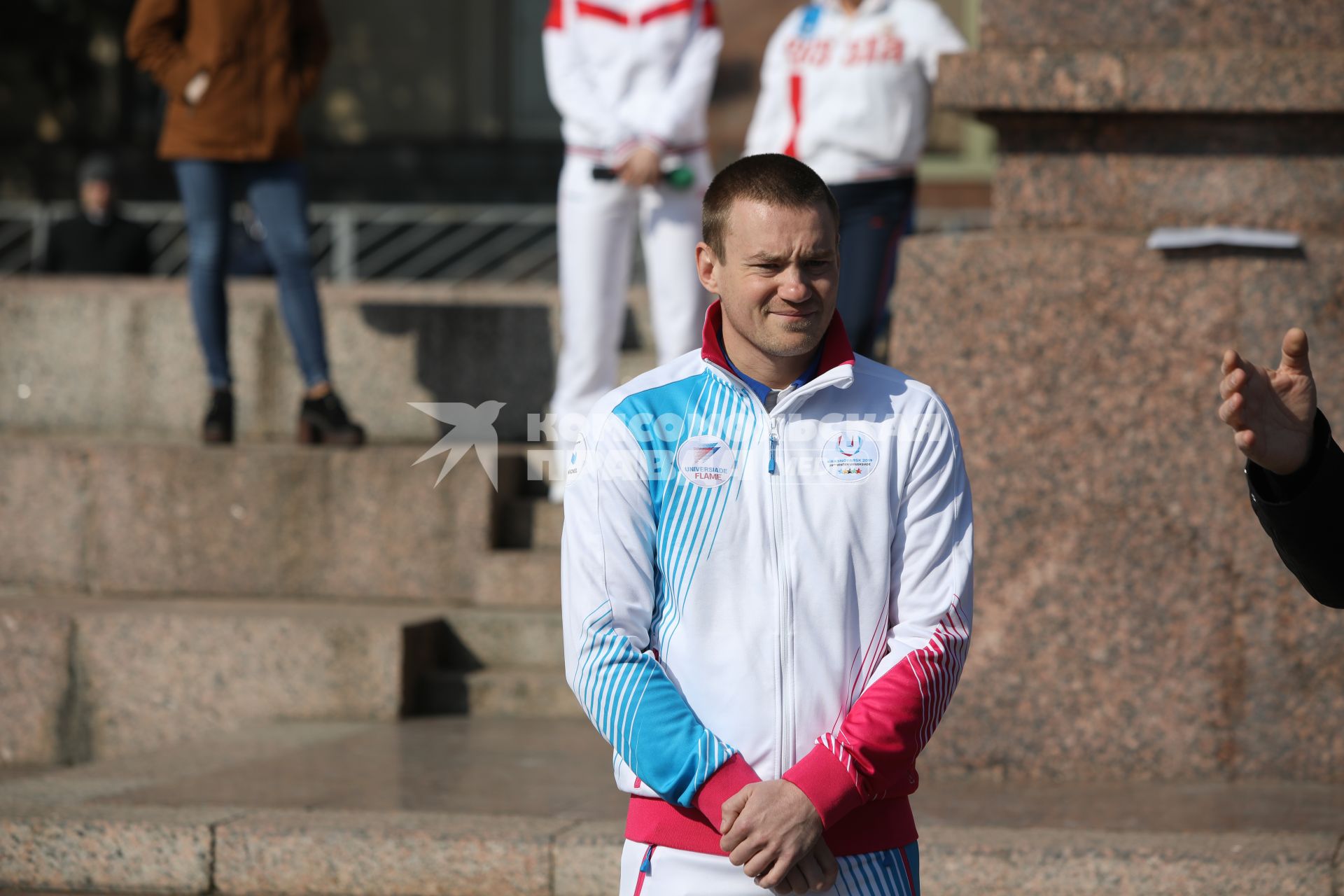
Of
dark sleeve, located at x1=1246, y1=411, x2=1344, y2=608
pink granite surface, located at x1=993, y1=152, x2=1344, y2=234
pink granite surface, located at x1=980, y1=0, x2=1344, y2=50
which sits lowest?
dark sleeve, located at x1=1246, y1=411, x2=1344, y2=608

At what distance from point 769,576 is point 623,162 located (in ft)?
13.9

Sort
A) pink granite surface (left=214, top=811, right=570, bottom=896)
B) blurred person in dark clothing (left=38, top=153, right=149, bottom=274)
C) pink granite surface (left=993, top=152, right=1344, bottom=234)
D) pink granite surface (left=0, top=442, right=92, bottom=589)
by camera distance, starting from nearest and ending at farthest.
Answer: pink granite surface (left=214, top=811, right=570, bottom=896)
pink granite surface (left=993, top=152, right=1344, bottom=234)
pink granite surface (left=0, top=442, right=92, bottom=589)
blurred person in dark clothing (left=38, top=153, right=149, bottom=274)

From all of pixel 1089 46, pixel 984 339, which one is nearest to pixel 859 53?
pixel 1089 46

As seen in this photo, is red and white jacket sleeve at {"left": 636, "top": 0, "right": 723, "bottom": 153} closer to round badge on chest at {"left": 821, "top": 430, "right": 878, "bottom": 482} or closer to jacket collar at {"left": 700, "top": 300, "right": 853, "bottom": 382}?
jacket collar at {"left": 700, "top": 300, "right": 853, "bottom": 382}

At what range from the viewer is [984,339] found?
5289 millimetres

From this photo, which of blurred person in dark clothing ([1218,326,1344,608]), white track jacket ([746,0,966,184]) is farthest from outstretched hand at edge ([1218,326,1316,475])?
white track jacket ([746,0,966,184])

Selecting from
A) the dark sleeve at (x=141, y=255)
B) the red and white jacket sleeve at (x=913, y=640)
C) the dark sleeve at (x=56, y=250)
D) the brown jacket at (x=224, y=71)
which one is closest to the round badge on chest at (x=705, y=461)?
the red and white jacket sleeve at (x=913, y=640)

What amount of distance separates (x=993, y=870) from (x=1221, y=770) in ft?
3.81

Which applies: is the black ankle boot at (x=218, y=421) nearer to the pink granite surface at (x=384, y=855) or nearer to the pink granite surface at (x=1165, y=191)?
the pink granite surface at (x=384, y=855)

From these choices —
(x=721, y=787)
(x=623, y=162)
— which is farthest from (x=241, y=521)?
(x=721, y=787)

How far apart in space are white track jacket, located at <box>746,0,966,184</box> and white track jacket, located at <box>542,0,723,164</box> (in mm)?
378

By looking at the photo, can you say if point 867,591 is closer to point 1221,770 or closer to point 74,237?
point 1221,770

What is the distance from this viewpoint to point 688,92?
684 centimetres

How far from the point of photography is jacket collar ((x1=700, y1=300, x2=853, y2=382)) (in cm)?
292
